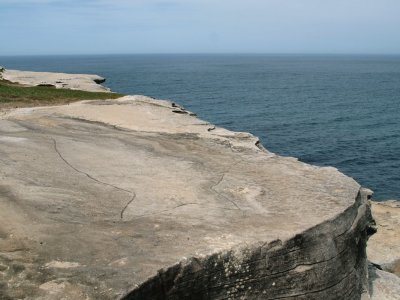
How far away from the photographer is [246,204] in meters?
9.32

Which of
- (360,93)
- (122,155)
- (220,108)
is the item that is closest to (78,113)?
(122,155)

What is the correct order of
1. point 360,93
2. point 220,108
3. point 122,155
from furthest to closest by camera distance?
point 360,93 < point 220,108 < point 122,155

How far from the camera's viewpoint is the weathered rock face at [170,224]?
260 inches

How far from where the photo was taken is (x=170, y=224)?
8094 mm

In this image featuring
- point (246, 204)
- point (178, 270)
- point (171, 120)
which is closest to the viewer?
point (178, 270)

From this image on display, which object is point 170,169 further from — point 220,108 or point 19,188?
point 220,108

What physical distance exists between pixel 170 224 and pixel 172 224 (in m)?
0.03

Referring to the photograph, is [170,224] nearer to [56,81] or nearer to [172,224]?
[172,224]

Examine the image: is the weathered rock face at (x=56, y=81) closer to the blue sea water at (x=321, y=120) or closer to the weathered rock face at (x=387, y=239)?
the blue sea water at (x=321, y=120)

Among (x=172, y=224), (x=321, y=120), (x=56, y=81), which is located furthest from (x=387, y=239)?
(x=321, y=120)

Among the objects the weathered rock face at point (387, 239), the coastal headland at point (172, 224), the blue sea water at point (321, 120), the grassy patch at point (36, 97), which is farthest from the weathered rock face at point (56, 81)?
the coastal headland at point (172, 224)

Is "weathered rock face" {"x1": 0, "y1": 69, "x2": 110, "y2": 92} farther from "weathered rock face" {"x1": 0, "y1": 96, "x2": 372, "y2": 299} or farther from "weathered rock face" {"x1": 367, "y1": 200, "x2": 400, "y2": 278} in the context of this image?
"weathered rock face" {"x1": 0, "y1": 96, "x2": 372, "y2": 299}

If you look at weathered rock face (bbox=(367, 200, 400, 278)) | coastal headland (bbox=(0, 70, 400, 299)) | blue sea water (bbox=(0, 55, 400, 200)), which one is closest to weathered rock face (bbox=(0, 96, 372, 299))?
coastal headland (bbox=(0, 70, 400, 299))

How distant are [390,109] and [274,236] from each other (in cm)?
6106
